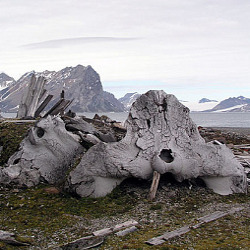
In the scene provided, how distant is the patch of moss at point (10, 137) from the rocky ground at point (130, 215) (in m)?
3.65

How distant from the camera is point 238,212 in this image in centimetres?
1078

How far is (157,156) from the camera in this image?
12531mm

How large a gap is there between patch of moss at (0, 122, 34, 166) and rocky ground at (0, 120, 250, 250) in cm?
365

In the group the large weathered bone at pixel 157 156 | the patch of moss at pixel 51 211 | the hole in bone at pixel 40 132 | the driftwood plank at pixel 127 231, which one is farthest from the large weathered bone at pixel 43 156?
the driftwood plank at pixel 127 231

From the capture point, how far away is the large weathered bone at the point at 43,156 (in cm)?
1355

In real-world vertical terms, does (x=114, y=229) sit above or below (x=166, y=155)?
below

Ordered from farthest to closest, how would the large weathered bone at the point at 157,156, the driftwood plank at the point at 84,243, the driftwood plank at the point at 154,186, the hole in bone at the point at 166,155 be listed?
the hole in bone at the point at 166,155, the large weathered bone at the point at 157,156, the driftwood plank at the point at 154,186, the driftwood plank at the point at 84,243

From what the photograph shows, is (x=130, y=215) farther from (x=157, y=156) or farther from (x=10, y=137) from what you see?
(x=10, y=137)

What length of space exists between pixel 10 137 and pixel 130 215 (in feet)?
30.7

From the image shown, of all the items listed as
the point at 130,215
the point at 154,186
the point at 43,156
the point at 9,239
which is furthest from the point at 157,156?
the point at 9,239

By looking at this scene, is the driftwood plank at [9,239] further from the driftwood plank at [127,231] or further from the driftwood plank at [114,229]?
the driftwood plank at [127,231]

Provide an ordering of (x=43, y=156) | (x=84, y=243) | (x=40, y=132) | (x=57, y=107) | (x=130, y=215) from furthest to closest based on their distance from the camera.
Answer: (x=57, y=107) < (x=40, y=132) < (x=43, y=156) < (x=130, y=215) < (x=84, y=243)

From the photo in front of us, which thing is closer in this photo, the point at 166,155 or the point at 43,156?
the point at 166,155

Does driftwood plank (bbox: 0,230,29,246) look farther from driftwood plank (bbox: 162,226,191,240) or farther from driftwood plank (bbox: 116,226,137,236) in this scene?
driftwood plank (bbox: 162,226,191,240)
